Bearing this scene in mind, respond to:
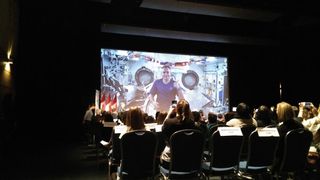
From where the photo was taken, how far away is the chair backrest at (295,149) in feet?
10.1

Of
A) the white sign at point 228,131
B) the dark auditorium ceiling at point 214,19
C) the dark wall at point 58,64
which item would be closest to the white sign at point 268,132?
the white sign at point 228,131

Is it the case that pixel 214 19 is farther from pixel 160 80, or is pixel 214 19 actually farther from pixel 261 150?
pixel 261 150

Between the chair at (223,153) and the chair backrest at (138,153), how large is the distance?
0.58m

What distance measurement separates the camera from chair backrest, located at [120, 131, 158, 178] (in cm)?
282

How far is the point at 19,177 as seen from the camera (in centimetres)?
486

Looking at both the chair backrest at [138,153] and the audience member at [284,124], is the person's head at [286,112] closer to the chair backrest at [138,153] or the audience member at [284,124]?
the audience member at [284,124]

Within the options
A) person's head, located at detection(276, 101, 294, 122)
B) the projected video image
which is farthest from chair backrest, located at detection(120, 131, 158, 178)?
the projected video image

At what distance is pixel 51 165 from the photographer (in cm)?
586

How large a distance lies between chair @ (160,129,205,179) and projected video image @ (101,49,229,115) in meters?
7.35

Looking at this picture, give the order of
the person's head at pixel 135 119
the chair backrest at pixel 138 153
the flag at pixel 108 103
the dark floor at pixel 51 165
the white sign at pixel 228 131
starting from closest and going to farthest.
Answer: the chair backrest at pixel 138 153, the white sign at pixel 228 131, the person's head at pixel 135 119, the dark floor at pixel 51 165, the flag at pixel 108 103

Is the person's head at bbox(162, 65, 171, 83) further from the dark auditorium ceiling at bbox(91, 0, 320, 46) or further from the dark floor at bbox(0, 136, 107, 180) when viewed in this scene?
the dark floor at bbox(0, 136, 107, 180)

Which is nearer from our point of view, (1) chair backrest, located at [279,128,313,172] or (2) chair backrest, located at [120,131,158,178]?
(2) chair backrest, located at [120,131,158,178]

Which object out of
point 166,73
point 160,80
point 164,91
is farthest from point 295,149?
point 166,73

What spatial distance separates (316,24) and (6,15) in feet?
34.5
